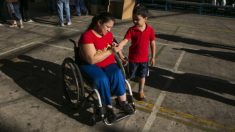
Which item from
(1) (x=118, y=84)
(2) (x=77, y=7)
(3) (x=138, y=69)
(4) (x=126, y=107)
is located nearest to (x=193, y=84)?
(3) (x=138, y=69)

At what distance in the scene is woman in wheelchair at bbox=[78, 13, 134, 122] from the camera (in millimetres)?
3613

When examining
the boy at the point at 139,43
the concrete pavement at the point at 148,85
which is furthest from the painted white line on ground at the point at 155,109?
the boy at the point at 139,43

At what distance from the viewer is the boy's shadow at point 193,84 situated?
5.07 m

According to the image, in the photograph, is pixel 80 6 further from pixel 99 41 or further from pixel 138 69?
pixel 99 41

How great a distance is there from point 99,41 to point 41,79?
2.08m

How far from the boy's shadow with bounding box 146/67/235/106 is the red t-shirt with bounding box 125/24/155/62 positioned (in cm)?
119

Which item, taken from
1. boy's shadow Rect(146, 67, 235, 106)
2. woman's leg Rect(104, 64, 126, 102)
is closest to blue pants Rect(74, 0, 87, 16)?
boy's shadow Rect(146, 67, 235, 106)

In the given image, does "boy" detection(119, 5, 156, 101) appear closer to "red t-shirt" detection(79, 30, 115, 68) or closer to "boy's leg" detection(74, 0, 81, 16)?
"red t-shirt" detection(79, 30, 115, 68)

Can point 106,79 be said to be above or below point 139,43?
below

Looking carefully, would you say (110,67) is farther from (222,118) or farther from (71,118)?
(222,118)

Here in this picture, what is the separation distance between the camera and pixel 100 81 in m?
3.54

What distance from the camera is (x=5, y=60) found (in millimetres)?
6230

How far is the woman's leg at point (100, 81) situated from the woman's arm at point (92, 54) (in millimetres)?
140

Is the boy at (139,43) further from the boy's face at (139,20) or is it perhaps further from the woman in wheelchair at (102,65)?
the woman in wheelchair at (102,65)
